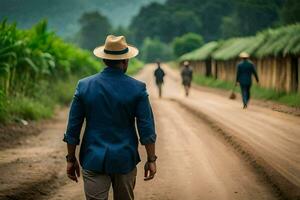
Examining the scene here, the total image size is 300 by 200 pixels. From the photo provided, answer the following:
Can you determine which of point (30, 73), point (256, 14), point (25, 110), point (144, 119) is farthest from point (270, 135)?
point (256, 14)

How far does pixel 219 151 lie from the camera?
39.3ft

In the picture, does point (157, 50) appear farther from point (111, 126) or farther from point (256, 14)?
point (111, 126)

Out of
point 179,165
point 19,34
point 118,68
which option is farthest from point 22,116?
point 118,68

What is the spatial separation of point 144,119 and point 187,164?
5399 mm

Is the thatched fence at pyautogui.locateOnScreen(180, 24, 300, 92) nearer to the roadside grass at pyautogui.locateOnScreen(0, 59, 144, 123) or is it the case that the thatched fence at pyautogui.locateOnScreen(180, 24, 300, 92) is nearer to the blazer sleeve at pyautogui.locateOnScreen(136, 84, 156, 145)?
the roadside grass at pyautogui.locateOnScreen(0, 59, 144, 123)

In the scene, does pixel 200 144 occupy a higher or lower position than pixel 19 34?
lower

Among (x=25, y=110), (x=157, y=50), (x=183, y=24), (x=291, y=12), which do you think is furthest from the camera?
(x=157, y=50)

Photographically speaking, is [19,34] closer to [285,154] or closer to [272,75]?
[285,154]

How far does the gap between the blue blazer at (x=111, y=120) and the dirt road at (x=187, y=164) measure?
3.02 m

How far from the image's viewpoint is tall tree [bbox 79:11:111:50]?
533ft

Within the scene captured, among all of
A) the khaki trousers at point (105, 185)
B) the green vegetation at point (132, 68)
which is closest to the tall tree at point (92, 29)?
the green vegetation at point (132, 68)

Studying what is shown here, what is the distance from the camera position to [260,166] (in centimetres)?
1015

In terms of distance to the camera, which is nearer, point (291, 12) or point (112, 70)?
point (112, 70)

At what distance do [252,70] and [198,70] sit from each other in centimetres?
4085
